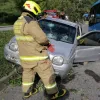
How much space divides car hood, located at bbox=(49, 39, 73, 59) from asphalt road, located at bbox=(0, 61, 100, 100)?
730 mm

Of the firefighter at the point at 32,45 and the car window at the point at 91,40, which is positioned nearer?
the firefighter at the point at 32,45

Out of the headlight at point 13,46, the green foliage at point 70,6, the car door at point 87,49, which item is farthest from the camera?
the green foliage at point 70,6

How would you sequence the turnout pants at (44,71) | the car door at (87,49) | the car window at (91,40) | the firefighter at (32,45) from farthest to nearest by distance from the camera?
the car window at (91,40) → the car door at (87,49) → the turnout pants at (44,71) → the firefighter at (32,45)

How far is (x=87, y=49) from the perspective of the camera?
8.58 metres

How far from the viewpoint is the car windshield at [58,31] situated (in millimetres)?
8031

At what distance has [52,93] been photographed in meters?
5.40

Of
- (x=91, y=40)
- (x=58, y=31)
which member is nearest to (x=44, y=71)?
(x=58, y=31)

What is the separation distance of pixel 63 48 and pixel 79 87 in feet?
3.53

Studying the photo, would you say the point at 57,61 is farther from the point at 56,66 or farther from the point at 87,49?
the point at 87,49

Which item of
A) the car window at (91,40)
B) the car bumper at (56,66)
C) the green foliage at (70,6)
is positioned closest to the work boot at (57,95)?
the car bumper at (56,66)

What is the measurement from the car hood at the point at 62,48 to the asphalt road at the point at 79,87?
73 centimetres

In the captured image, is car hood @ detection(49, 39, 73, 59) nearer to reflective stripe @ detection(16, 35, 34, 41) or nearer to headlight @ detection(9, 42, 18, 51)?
headlight @ detection(9, 42, 18, 51)

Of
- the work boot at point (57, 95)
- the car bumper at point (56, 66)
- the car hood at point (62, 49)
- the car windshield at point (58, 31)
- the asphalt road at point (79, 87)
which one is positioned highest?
the car windshield at point (58, 31)

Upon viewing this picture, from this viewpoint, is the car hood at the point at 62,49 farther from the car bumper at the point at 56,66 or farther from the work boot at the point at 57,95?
the work boot at the point at 57,95
